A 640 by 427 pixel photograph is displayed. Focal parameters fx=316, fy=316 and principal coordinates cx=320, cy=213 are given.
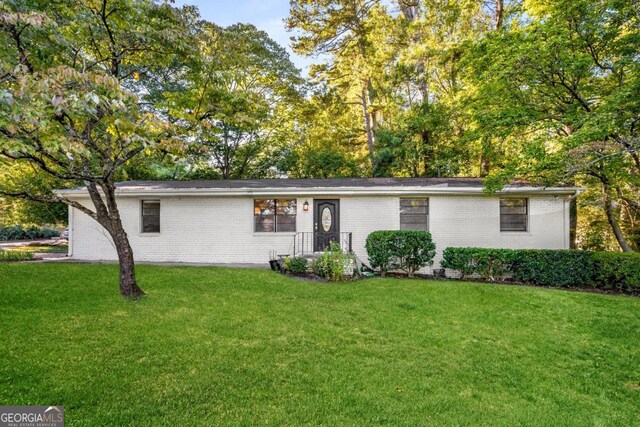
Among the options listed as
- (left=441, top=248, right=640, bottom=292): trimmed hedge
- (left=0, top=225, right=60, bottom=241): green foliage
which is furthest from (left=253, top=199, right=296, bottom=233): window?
(left=0, top=225, right=60, bottom=241): green foliage

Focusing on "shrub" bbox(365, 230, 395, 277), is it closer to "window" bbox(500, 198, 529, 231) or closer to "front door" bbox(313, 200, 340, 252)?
"front door" bbox(313, 200, 340, 252)

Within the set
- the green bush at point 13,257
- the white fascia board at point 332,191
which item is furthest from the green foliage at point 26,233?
the white fascia board at point 332,191

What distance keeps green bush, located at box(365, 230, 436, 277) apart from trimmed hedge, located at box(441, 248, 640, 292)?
0.72 m

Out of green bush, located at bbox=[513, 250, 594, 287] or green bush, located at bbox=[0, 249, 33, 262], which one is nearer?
green bush, located at bbox=[513, 250, 594, 287]

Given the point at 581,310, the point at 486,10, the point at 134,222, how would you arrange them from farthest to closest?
1. the point at 486,10
2. the point at 134,222
3. the point at 581,310

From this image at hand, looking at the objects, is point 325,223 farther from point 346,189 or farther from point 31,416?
point 31,416

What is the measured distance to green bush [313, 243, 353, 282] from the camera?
8.05 meters

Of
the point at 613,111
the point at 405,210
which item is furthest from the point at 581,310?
the point at 405,210

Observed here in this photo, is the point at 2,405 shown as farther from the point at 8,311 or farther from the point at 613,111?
the point at 613,111

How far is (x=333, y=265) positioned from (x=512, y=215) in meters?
6.23

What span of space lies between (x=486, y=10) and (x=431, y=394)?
19.3 meters

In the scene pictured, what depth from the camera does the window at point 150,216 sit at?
10969mm

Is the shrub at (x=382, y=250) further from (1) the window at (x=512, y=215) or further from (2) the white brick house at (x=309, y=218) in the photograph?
(1) the window at (x=512, y=215)

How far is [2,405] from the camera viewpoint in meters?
2.80
